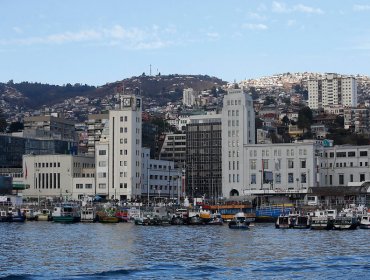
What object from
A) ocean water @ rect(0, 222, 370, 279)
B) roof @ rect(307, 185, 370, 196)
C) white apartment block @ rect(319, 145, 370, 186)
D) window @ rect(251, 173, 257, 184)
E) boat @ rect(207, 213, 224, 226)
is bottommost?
ocean water @ rect(0, 222, 370, 279)

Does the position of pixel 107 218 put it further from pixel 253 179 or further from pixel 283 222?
pixel 253 179

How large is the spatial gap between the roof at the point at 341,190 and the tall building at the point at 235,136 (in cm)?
1946

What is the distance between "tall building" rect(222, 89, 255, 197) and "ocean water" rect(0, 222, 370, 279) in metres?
79.1

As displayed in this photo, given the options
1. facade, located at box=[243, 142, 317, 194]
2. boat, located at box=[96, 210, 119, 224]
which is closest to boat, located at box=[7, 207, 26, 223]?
boat, located at box=[96, 210, 119, 224]

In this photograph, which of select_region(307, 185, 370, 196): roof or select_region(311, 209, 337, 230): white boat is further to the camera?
select_region(307, 185, 370, 196): roof

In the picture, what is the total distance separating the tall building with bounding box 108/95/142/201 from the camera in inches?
7618

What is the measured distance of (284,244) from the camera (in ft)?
303

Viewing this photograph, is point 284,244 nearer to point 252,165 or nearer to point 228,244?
point 228,244

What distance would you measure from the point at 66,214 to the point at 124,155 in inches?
1568

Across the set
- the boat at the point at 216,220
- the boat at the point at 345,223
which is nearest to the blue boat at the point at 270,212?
the boat at the point at 216,220

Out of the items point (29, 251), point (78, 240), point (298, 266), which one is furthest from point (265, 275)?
point (78, 240)

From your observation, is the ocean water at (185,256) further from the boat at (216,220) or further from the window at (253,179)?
the window at (253,179)

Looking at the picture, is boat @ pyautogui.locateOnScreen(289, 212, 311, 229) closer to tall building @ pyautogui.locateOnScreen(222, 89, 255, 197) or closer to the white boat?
the white boat

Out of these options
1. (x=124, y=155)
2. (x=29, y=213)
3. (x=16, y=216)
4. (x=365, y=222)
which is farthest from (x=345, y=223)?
(x=124, y=155)
